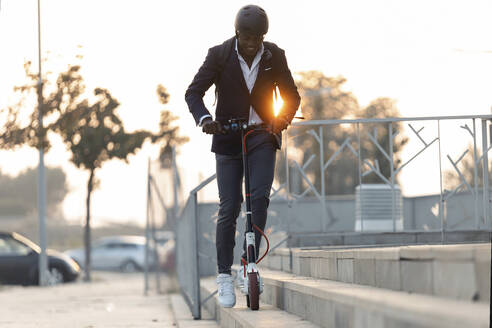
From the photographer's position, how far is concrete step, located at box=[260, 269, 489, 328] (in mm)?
2396

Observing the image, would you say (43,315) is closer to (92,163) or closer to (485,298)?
(485,298)

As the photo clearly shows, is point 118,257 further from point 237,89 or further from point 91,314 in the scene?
point 237,89

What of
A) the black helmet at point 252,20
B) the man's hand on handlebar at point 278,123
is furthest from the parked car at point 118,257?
the black helmet at point 252,20

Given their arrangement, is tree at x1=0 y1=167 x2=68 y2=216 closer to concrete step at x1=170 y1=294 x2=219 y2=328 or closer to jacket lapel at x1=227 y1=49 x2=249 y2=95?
concrete step at x1=170 y1=294 x2=219 y2=328

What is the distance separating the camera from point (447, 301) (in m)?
2.77

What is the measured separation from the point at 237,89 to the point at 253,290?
1.16 m

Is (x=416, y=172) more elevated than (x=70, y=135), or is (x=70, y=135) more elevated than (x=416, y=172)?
(x=70, y=135)

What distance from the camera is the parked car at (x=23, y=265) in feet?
68.7

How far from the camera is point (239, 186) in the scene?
545 centimetres

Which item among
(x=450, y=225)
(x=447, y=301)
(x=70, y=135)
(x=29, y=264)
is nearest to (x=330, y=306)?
(x=447, y=301)

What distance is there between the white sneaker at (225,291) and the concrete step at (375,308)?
51 cm

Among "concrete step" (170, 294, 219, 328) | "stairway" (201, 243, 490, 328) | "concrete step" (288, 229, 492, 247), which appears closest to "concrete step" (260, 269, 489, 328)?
"stairway" (201, 243, 490, 328)

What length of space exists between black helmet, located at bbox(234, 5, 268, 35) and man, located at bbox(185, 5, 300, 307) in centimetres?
15

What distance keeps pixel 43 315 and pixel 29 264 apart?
12336mm
